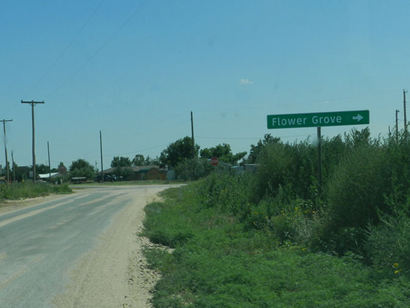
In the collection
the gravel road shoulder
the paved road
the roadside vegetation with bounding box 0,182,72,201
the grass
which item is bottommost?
the gravel road shoulder

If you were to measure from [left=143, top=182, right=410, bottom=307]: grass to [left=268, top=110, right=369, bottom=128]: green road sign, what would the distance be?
11.0 ft

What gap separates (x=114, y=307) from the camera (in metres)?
6.85

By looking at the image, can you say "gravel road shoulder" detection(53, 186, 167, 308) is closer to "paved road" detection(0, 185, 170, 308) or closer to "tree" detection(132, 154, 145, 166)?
"paved road" detection(0, 185, 170, 308)

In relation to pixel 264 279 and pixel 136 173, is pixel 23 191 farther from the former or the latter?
pixel 136 173

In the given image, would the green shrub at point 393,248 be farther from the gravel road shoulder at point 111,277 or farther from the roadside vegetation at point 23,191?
the roadside vegetation at point 23,191

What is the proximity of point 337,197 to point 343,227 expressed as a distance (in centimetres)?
71

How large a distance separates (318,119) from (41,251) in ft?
26.0

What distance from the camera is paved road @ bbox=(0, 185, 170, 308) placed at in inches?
299

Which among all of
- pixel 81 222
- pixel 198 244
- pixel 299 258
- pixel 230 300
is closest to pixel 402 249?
pixel 299 258

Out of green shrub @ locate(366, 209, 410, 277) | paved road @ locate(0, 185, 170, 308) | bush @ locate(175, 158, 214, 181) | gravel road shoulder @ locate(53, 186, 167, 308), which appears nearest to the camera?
green shrub @ locate(366, 209, 410, 277)

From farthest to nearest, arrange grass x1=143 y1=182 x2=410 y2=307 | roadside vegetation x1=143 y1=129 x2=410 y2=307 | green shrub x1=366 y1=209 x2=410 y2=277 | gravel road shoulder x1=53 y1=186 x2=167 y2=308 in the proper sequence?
gravel road shoulder x1=53 y1=186 x2=167 y2=308
green shrub x1=366 y1=209 x2=410 y2=277
roadside vegetation x1=143 y1=129 x2=410 y2=307
grass x1=143 y1=182 x2=410 y2=307

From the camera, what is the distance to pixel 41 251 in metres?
11.4

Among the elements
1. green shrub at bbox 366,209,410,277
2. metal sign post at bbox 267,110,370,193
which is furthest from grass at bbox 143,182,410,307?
metal sign post at bbox 267,110,370,193

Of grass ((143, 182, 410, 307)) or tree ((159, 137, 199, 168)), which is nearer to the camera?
grass ((143, 182, 410, 307))
